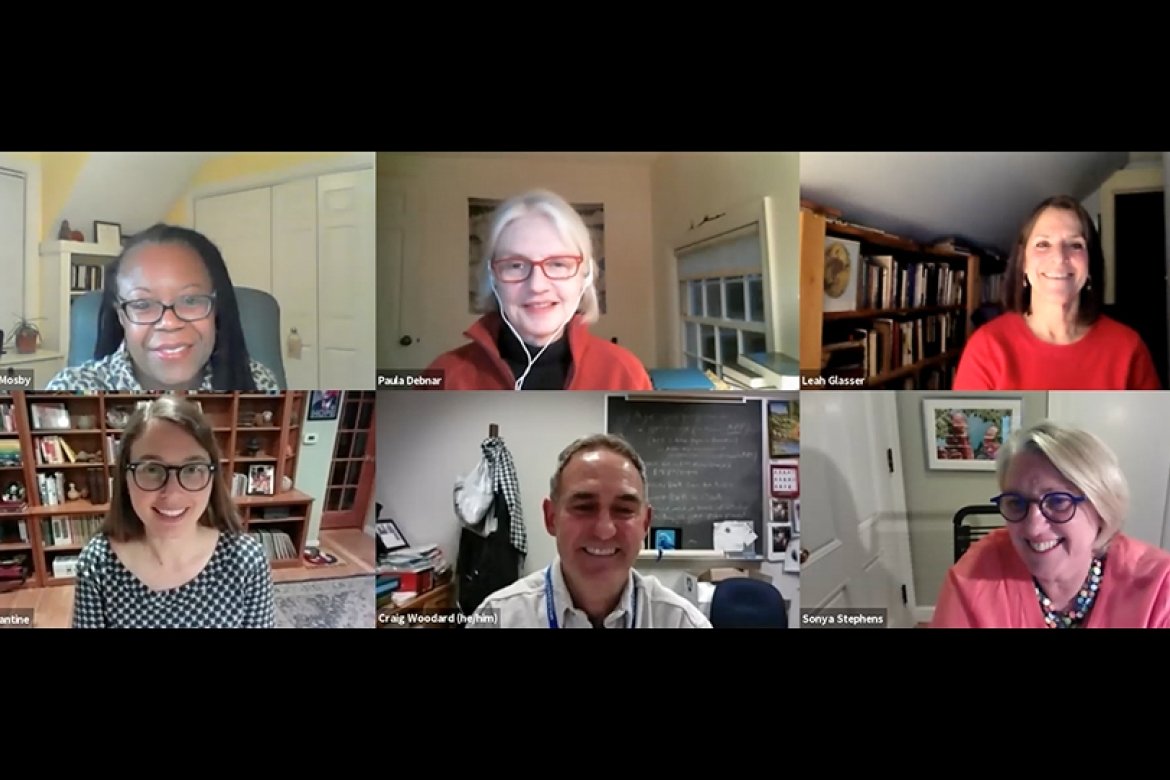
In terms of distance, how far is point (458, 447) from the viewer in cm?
320

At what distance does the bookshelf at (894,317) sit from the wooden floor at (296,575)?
1.54 metres

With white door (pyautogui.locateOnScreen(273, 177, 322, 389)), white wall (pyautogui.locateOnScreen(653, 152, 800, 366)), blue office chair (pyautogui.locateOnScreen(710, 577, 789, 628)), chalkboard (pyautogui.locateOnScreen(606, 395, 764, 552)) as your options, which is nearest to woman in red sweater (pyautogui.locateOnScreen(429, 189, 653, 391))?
chalkboard (pyautogui.locateOnScreen(606, 395, 764, 552))

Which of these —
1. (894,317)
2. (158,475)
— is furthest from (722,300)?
(158,475)

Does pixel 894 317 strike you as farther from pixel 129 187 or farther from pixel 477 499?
pixel 129 187

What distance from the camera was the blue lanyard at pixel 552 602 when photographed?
10.5 ft

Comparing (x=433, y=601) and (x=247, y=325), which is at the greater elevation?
(x=247, y=325)

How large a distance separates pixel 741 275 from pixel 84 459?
2224 mm

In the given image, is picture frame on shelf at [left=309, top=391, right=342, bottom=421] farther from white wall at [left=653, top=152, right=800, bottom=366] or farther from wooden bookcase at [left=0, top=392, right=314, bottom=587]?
white wall at [left=653, top=152, right=800, bottom=366]

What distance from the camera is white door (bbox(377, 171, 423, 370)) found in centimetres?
316

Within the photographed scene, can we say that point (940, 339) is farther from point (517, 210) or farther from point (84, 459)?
point (84, 459)

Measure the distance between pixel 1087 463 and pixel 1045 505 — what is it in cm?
19

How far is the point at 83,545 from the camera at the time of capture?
323 centimetres

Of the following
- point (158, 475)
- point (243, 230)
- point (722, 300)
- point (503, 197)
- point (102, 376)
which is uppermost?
point (503, 197)

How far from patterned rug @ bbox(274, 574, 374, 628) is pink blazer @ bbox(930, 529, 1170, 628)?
1.89 meters
